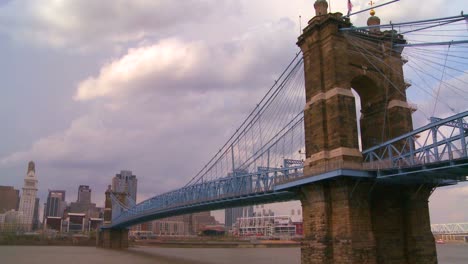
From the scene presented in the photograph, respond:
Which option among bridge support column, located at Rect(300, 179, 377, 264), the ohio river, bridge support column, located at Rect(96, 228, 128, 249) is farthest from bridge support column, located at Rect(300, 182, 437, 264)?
bridge support column, located at Rect(96, 228, 128, 249)

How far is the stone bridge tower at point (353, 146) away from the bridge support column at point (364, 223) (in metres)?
0.07

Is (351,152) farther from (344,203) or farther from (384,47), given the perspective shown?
(384,47)

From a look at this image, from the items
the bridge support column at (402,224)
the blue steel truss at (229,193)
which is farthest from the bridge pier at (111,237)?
the bridge support column at (402,224)

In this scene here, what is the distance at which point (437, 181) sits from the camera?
31.8m

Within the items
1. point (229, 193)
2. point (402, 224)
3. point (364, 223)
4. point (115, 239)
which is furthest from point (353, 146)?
point (115, 239)

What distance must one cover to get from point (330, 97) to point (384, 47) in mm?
8579

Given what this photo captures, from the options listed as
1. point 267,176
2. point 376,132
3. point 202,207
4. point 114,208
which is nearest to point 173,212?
point 202,207

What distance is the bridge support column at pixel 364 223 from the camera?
2886 cm

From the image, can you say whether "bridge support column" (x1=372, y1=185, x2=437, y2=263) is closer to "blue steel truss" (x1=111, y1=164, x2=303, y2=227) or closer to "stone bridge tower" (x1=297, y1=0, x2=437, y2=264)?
"stone bridge tower" (x1=297, y1=0, x2=437, y2=264)

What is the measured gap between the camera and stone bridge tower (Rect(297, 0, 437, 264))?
2953 centimetres

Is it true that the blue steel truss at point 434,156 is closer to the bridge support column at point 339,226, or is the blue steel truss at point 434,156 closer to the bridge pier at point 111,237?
the bridge support column at point 339,226

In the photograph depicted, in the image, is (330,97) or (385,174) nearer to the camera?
(385,174)

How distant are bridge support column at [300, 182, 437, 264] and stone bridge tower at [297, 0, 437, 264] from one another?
7 cm

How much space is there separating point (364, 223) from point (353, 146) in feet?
18.1
